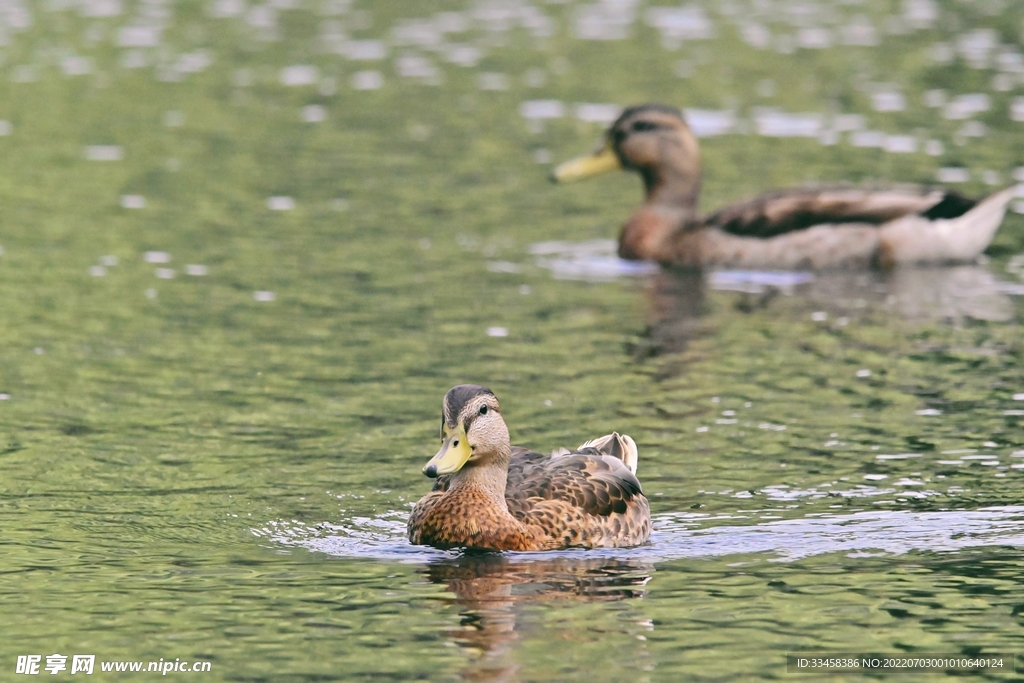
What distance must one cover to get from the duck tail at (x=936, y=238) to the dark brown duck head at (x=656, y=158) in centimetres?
239

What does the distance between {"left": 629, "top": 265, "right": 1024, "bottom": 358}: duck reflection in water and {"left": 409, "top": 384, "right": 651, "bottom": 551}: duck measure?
5.58 meters

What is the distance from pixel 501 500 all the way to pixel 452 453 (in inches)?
23.5

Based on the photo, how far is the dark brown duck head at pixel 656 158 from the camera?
79.2 feet

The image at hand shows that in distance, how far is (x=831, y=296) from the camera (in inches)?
844

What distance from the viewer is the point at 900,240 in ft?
75.2

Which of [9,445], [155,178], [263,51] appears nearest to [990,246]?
[155,178]

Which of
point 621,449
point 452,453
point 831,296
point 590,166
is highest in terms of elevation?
point 452,453

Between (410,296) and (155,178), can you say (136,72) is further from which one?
(410,296)

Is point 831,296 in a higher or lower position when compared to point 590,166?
lower

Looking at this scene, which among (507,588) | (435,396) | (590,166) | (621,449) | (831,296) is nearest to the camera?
(507,588)

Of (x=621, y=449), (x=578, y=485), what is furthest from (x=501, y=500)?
(x=621, y=449)

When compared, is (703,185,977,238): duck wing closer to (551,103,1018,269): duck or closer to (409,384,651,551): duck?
(551,103,1018,269): duck

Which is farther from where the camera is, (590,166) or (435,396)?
(590,166)

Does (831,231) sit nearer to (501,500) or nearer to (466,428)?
(501,500)
